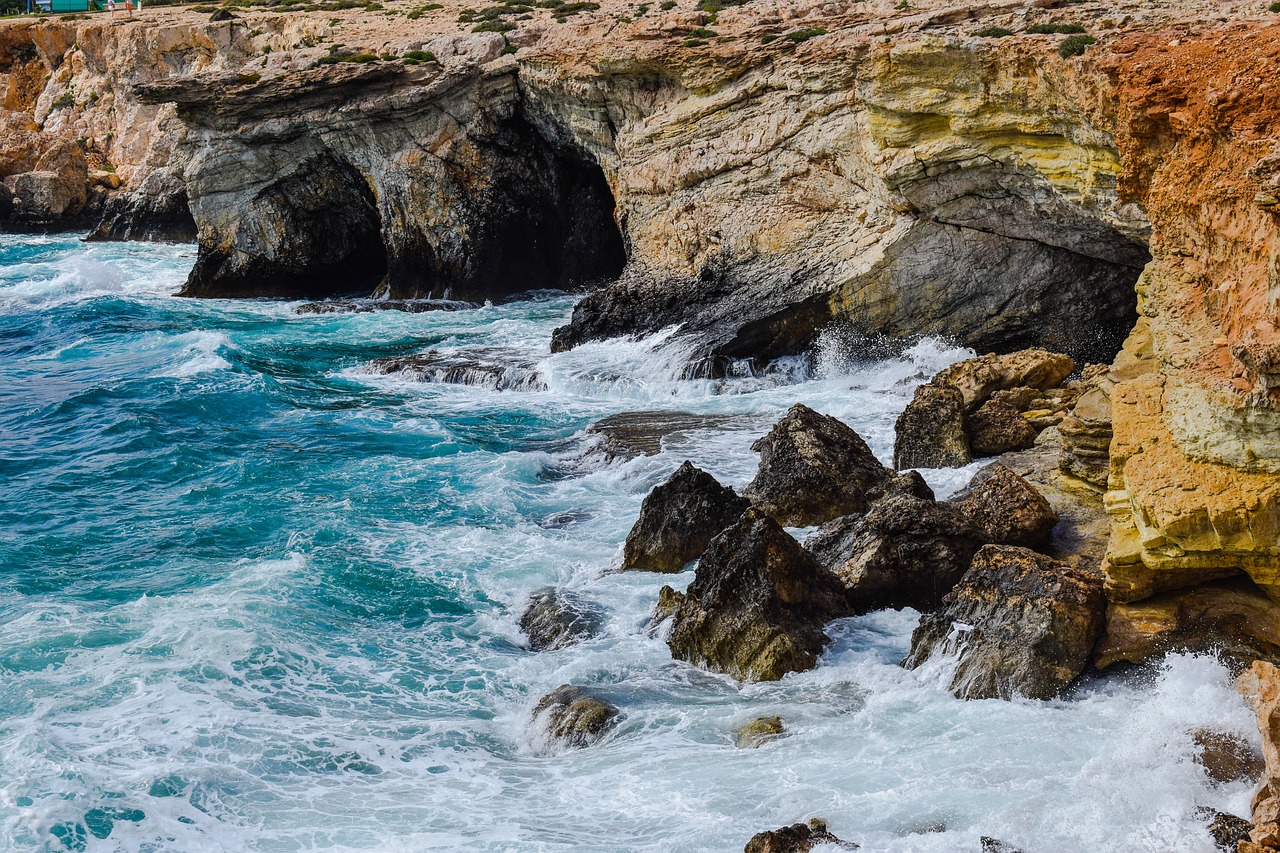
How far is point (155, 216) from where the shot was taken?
56969 millimetres

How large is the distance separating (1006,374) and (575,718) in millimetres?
10836

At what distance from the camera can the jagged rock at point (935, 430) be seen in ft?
60.0

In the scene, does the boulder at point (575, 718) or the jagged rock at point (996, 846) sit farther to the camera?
the boulder at point (575, 718)

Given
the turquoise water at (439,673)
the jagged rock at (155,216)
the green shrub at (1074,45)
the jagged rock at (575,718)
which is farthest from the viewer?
the jagged rock at (155,216)

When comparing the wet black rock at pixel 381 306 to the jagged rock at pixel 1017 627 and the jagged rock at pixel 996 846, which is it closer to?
the jagged rock at pixel 1017 627

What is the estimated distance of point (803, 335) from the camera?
27.0m

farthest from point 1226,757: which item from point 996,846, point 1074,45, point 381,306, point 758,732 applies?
point 381,306

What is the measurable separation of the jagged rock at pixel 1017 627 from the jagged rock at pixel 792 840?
305cm

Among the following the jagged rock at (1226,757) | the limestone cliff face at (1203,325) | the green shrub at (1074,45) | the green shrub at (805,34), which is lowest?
the jagged rock at (1226,757)

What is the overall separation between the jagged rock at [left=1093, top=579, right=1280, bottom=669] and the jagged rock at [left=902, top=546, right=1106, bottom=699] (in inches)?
9.7

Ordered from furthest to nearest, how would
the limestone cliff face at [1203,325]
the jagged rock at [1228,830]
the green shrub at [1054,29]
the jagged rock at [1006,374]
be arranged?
1. the green shrub at [1054,29]
2. the jagged rock at [1006,374]
3. the limestone cliff face at [1203,325]
4. the jagged rock at [1228,830]

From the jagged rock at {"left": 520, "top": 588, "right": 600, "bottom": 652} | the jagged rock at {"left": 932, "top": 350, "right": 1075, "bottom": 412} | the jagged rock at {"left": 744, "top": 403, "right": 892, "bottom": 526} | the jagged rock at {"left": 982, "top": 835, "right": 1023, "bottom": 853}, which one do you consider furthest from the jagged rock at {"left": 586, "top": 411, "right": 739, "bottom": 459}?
the jagged rock at {"left": 982, "top": 835, "right": 1023, "bottom": 853}

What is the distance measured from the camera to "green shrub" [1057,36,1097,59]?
782 inches

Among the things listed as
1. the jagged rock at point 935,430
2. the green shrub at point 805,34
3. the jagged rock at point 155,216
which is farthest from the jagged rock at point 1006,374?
the jagged rock at point 155,216
